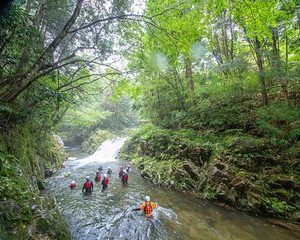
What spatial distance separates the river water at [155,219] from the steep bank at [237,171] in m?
0.66

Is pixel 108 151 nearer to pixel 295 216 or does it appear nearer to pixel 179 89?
pixel 179 89

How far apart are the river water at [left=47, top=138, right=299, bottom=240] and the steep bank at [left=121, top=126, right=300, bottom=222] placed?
2.15ft

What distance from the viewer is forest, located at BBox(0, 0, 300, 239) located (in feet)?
17.3

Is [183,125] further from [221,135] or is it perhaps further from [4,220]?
[4,220]

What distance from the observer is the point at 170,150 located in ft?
43.2

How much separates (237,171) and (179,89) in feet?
26.9

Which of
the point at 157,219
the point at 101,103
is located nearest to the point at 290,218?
the point at 157,219

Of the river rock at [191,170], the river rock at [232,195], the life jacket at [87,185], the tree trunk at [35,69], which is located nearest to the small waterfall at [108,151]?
the life jacket at [87,185]

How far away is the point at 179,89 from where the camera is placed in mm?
15867

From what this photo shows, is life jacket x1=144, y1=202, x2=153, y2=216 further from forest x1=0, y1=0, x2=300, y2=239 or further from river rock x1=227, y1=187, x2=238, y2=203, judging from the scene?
river rock x1=227, y1=187, x2=238, y2=203

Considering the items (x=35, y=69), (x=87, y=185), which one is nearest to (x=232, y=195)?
(x=87, y=185)

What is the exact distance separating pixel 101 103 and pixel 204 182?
25248 millimetres

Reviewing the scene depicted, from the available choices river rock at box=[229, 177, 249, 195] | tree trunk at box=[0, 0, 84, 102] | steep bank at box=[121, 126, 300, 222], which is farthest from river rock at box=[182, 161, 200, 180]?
tree trunk at box=[0, 0, 84, 102]

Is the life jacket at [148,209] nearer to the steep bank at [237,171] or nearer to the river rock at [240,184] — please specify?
the steep bank at [237,171]
